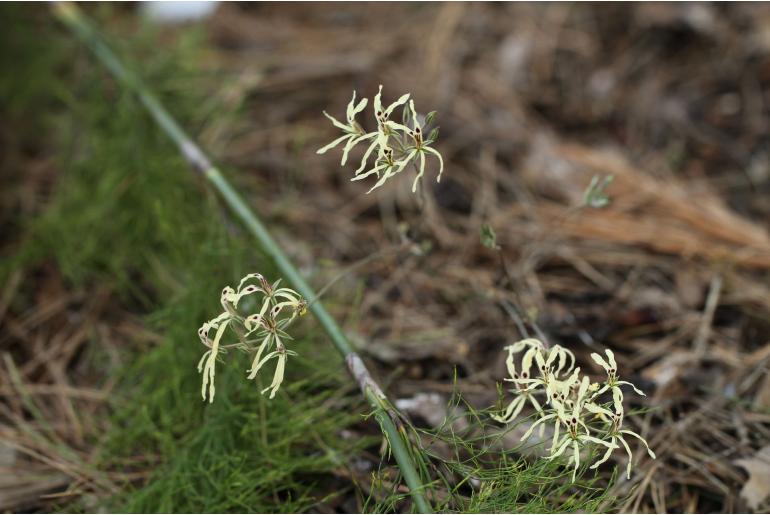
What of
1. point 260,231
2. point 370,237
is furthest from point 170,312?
point 370,237

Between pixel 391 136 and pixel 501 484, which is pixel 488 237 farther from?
pixel 501 484

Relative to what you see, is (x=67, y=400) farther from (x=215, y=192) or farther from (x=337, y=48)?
(x=337, y=48)

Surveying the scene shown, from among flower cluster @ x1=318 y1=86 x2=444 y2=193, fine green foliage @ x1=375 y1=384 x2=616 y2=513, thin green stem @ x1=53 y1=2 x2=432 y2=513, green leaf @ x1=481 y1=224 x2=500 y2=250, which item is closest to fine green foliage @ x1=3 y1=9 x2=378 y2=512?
thin green stem @ x1=53 y1=2 x2=432 y2=513

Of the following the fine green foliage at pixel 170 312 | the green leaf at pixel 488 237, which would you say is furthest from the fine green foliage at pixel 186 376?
the green leaf at pixel 488 237

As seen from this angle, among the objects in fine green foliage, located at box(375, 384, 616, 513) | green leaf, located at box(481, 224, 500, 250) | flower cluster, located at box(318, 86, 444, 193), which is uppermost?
flower cluster, located at box(318, 86, 444, 193)

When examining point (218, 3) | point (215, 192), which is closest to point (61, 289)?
point (215, 192)

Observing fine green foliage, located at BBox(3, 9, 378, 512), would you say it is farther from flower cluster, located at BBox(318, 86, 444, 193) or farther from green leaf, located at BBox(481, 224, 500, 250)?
flower cluster, located at BBox(318, 86, 444, 193)
